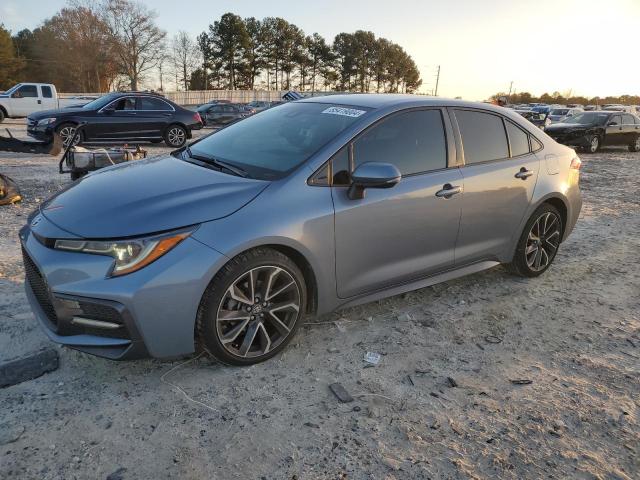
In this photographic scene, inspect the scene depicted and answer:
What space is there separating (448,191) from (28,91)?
24781 millimetres

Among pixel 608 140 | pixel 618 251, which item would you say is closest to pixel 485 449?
pixel 618 251

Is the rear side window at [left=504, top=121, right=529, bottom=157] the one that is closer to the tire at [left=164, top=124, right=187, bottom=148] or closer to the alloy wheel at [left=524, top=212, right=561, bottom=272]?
the alloy wheel at [left=524, top=212, right=561, bottom=272]

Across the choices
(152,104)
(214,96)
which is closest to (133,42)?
(214,96)

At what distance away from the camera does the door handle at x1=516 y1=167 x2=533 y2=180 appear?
13.8 feet

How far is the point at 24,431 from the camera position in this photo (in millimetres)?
2422

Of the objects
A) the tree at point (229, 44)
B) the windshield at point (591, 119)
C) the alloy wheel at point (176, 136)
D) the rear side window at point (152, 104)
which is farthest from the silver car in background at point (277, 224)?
the tree at point (229, 44)

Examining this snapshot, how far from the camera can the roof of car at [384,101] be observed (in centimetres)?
365

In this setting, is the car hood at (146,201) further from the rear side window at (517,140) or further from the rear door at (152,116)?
the rear door at (152,116)

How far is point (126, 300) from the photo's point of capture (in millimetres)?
2516

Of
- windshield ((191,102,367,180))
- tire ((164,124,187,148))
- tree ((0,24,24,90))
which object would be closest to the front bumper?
windshield ((191,102,367,180))

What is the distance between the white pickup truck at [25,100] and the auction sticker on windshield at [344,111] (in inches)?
928

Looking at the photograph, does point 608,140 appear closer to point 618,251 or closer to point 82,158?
point 618,251

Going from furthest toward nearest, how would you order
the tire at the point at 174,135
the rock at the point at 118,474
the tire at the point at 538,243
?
the tire at the point at 174,135 → the tire at the point at 538,243 → the rock at the point at 118,474

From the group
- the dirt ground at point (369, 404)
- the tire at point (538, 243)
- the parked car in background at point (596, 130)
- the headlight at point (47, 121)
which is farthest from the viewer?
the parked car in background at point (596, 130)
